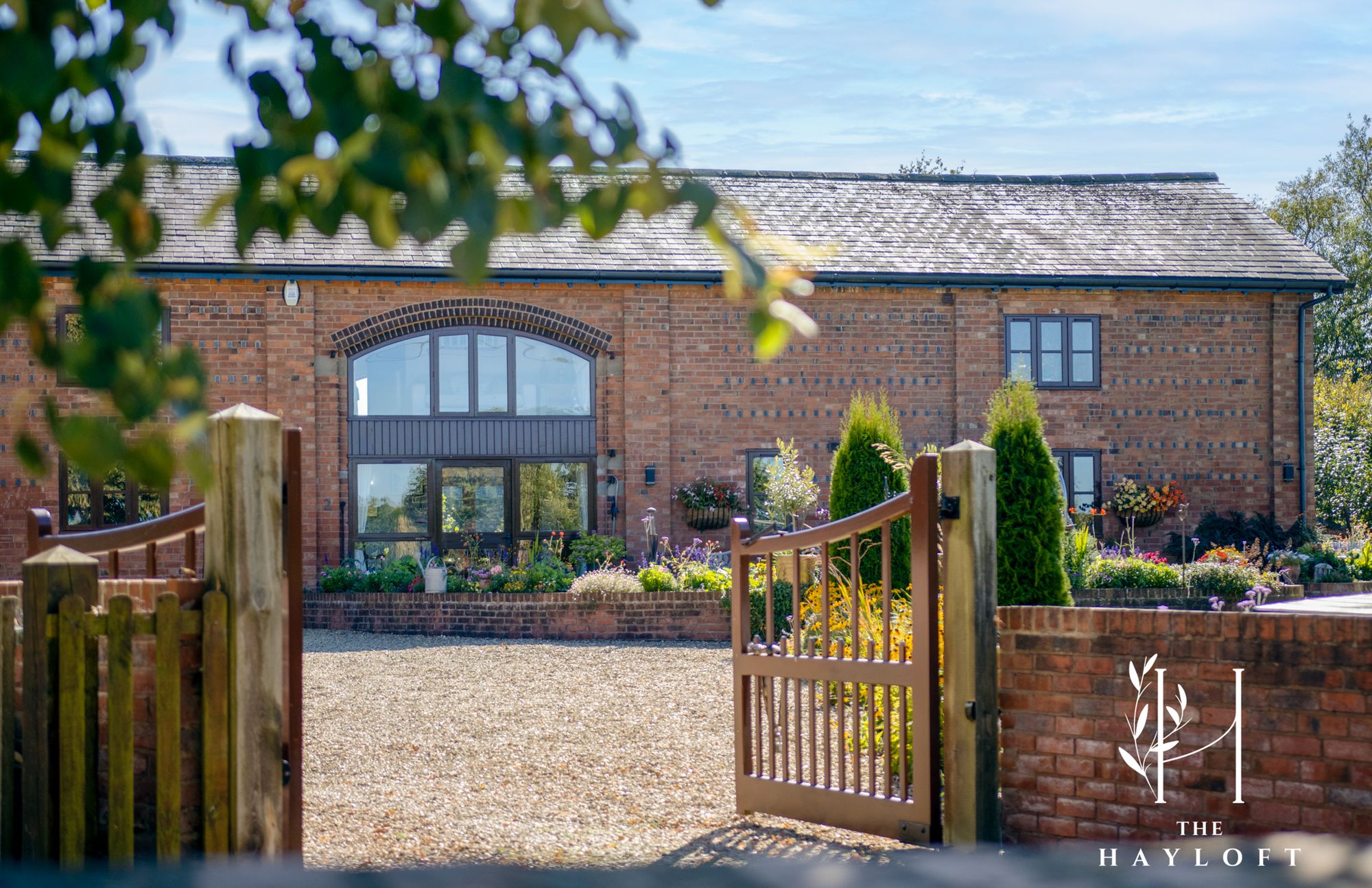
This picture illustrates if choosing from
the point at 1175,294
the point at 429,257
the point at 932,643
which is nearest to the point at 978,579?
the point at 932,643

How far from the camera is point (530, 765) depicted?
7.45 meters

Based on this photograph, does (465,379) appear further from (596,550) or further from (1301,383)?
(1301,383)

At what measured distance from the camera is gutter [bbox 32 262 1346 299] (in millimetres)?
16938

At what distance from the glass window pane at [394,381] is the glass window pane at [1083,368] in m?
9.88

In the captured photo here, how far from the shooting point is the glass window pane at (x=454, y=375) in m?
17.7

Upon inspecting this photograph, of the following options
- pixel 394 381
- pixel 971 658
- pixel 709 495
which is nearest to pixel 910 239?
pixel 709 495

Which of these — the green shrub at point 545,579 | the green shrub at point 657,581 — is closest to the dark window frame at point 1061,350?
the green shrub at point 657,581

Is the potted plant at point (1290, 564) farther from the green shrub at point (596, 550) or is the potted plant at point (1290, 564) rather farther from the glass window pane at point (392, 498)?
the glass window pane at point (392, 498)

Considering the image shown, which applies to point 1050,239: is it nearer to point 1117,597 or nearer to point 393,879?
point 1117,597

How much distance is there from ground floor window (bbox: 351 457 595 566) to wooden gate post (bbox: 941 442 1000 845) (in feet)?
41.7

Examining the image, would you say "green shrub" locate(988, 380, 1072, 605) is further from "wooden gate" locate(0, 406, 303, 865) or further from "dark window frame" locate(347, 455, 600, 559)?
"dark window frame" locate(347, 455, 600, 559)

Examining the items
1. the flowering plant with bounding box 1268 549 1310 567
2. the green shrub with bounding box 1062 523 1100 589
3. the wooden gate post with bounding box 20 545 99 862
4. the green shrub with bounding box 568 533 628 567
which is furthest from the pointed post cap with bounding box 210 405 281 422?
the flowering plant with bounding box 1268 549 1310 567

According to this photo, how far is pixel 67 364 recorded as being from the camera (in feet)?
5.66

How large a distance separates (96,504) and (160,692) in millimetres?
14451
